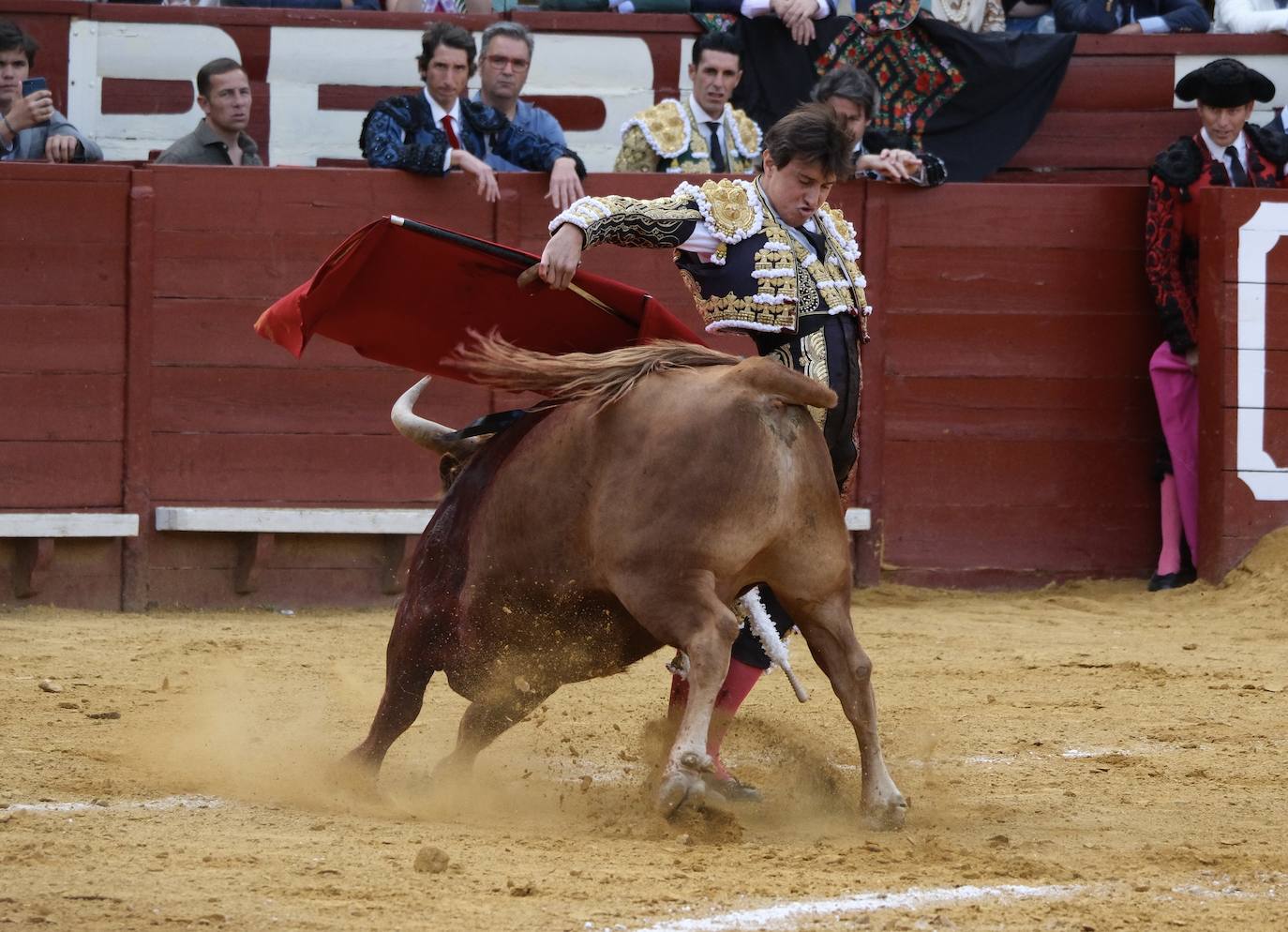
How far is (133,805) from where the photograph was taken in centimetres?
328

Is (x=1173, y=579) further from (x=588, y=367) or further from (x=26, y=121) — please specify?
(x=26, y=121)

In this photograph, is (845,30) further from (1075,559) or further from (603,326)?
(603,326)

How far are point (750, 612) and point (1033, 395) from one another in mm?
3338

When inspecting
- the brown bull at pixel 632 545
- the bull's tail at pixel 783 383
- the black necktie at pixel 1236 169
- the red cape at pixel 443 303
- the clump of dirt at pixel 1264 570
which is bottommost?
the clump of dirt at pixel 1264 570

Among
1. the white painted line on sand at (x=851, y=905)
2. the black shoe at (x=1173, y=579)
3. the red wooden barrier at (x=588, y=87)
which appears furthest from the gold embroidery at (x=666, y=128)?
the white painted line on sand at (x=851, y=905)

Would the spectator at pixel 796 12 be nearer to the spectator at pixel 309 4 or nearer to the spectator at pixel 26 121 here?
the spectator at pixel 309 4

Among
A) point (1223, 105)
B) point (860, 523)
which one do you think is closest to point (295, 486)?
point (860, 523)

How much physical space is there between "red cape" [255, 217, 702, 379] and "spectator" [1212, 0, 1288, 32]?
472cm

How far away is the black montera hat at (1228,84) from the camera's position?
6.29 meters

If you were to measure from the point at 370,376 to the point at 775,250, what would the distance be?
315 cm

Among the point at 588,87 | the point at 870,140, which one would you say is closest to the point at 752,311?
the point at 870,140

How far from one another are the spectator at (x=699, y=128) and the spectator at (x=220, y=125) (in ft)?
4.28

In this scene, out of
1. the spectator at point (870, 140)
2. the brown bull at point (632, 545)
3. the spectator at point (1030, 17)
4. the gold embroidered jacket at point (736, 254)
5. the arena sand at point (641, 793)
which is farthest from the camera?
the spectator at point (1030, 17)

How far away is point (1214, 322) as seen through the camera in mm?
6410
